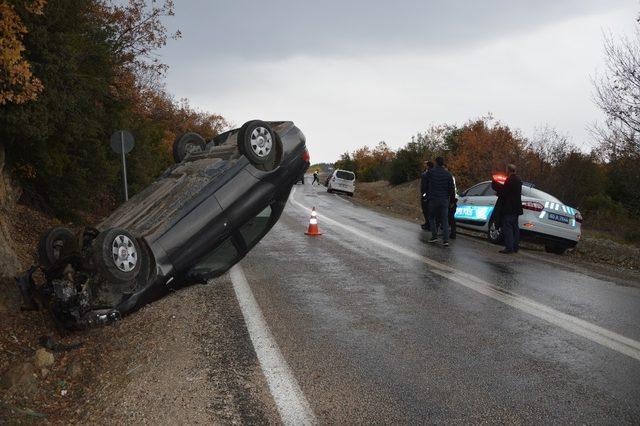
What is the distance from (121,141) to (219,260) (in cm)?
696

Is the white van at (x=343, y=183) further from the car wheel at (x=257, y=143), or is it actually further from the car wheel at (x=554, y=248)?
the car wheel at (x=257, y=143)

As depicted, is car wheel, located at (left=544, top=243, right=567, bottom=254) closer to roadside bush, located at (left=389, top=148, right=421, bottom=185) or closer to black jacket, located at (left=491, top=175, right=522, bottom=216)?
black jacket, located at (left=491, top=175, right=522, bottom=216)

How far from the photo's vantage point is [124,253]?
439cm

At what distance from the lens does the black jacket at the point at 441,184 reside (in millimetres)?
10367

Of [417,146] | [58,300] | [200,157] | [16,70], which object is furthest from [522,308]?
[417,146]

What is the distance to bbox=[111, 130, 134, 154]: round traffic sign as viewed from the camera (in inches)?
453

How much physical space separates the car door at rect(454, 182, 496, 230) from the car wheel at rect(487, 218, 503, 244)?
0.39 m

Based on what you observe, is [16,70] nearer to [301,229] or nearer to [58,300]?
[58,300]

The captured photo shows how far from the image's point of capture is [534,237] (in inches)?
399

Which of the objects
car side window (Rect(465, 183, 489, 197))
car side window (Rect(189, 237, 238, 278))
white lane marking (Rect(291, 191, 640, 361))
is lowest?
white lane marking (Rect(291, 191, 640, 361))

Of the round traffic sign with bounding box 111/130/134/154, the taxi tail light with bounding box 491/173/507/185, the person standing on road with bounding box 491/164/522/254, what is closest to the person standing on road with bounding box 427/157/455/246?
the taxi tail light with bounding box 491/173/507/185

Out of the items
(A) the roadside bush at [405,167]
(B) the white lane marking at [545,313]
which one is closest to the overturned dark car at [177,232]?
(B) the white lane marking at [545,313]

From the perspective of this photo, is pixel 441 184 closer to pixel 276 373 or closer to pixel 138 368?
pixel 276 373

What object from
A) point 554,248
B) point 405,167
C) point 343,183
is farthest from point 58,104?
point 405,167
